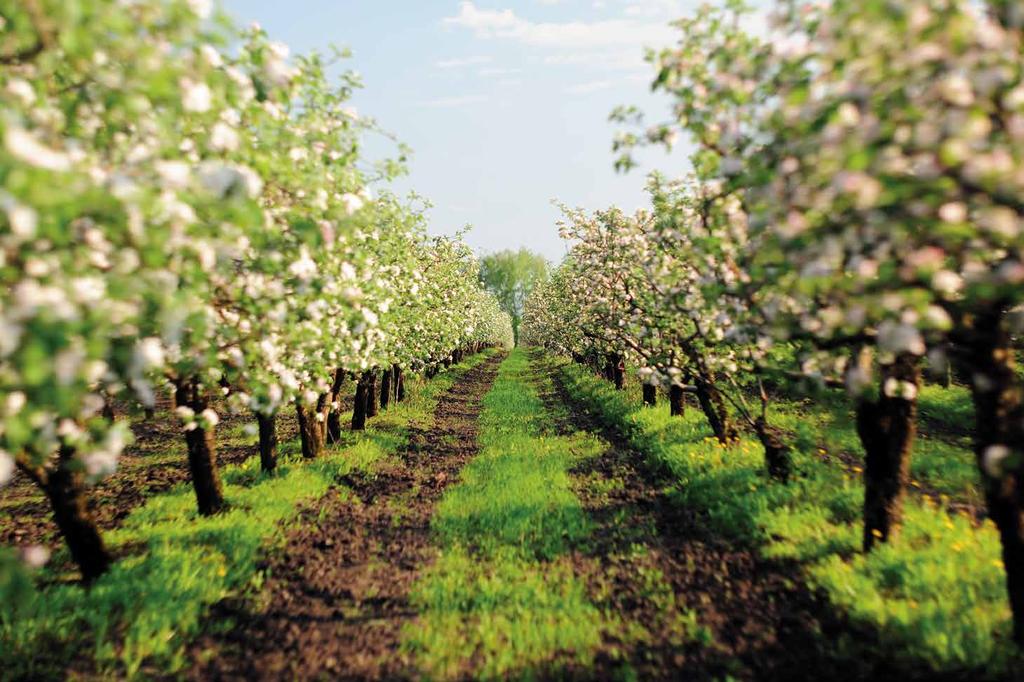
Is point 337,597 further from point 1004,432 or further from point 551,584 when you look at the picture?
point 1004,432

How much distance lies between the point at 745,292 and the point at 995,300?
1970 millimetres

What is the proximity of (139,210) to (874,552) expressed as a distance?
29.8 feet

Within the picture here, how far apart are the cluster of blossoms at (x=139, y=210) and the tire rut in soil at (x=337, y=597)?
2888 mm

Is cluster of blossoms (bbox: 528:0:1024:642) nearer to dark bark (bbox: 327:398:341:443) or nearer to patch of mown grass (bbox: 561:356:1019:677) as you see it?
patch of mown grass (bbox: 561:356:1019:677)

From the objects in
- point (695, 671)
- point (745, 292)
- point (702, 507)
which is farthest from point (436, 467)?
point (745, 292)

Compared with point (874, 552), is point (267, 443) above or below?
above

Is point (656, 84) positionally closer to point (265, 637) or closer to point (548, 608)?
point (548, 608)

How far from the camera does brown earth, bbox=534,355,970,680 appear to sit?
6.44 m

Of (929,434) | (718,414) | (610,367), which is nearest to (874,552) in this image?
(718,414)

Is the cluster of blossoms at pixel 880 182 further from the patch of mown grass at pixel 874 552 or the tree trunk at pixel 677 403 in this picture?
the tree trunk at pixel 677 403

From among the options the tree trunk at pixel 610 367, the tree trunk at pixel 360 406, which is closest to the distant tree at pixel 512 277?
the tree trunk at pixel 610 367

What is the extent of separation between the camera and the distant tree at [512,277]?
138375 millimetres

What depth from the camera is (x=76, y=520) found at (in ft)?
27.4

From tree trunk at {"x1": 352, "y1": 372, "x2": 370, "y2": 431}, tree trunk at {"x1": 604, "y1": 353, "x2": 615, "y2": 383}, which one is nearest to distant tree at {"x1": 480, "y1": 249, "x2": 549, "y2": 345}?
tree trunk at {"x1": 604, "y1": 353, "x2": 615, "y2": 383}
